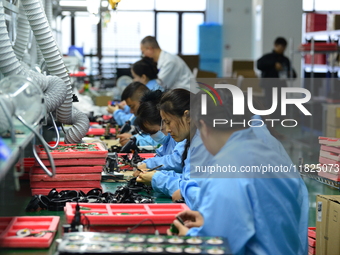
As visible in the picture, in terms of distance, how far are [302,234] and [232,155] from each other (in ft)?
1.78

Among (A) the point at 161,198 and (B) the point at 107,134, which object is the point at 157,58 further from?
(A) the point at 161,198

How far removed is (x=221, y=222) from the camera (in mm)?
1446

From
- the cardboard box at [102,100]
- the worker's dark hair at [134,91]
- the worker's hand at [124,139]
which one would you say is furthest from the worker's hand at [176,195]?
the cardboard box at [102,100]

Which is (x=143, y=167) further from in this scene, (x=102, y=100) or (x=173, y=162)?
(x=102, y=100)

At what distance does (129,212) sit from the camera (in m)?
1.81

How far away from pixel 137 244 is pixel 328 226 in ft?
4.85

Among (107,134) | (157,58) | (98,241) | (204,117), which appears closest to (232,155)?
(204,117)

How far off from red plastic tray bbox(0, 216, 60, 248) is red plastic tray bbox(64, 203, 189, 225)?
→ 0.09 m

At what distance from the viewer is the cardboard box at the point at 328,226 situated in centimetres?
237

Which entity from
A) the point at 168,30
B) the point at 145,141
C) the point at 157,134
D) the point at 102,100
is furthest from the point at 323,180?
the point at 168,30

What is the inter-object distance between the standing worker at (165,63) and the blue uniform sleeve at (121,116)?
99 cm

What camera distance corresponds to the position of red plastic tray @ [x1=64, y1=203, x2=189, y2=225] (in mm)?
1664

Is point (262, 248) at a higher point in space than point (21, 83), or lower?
lower

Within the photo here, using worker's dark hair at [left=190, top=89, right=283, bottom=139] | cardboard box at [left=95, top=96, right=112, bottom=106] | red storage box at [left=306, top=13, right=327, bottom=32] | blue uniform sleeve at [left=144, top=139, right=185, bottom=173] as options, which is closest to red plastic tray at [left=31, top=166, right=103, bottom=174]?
blue uniform sleeve at [left=144, top=139, right=185, bottom=173]
